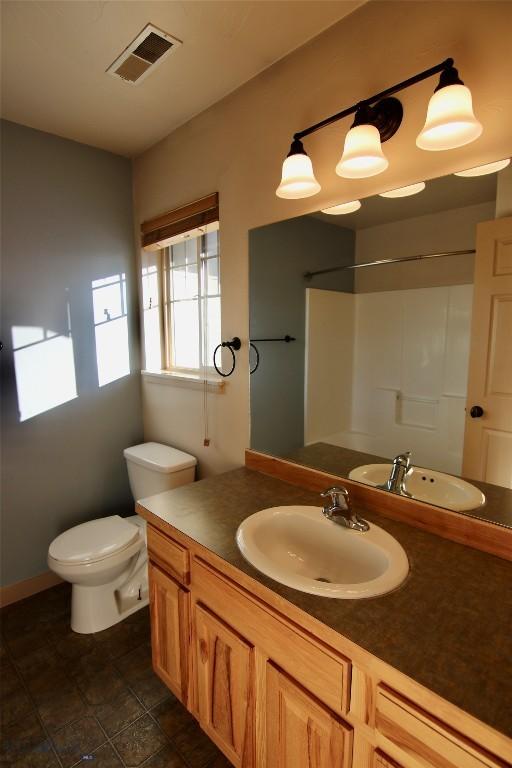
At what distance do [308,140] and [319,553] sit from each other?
1.44 m

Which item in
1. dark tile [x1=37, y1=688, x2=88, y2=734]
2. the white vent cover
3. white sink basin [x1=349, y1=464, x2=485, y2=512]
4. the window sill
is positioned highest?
the white vent cover

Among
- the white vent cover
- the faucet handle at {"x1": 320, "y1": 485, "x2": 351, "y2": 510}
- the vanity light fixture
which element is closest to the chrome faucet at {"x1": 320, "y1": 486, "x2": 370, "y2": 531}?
the faucet handle at {"x1": 320, "y1": 485, "x2": 351, "y2": 510}

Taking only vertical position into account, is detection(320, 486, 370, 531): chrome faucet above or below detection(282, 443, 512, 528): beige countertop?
below

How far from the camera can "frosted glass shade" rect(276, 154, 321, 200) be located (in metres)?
1.26

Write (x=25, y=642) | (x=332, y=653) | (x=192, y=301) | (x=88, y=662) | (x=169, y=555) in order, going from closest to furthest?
(x=332, y=653)
(x=169, y=555)
(x=88, y=662)
(x=25, y=642)
(x=192, y=301)

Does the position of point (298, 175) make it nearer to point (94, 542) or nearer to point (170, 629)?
point (170, 629)

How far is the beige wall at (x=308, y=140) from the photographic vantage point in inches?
39.6

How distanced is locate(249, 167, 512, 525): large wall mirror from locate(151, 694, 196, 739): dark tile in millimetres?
1039

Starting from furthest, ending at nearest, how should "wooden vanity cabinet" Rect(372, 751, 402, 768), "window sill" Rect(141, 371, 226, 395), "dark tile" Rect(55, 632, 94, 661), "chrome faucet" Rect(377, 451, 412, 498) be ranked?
"window sill" Rect(141, 371, 226, 395), "dark tile" Rect(55, 632, 94, 661), "chrome faucet" Rect(377, 451, 412, 498), "wooden vanity cabinet" Rect(372, 751, 402, 768)

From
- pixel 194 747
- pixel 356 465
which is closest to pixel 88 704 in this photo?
pixel 194 747

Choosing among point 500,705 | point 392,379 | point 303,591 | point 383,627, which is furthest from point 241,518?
point 500,705

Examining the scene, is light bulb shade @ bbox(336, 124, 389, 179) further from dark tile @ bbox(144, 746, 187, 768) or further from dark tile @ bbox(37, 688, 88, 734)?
dark tile @ bbox(37, 688, 88, 734)

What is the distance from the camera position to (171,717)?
145 centimetres

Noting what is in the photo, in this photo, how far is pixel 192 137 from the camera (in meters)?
1.90
